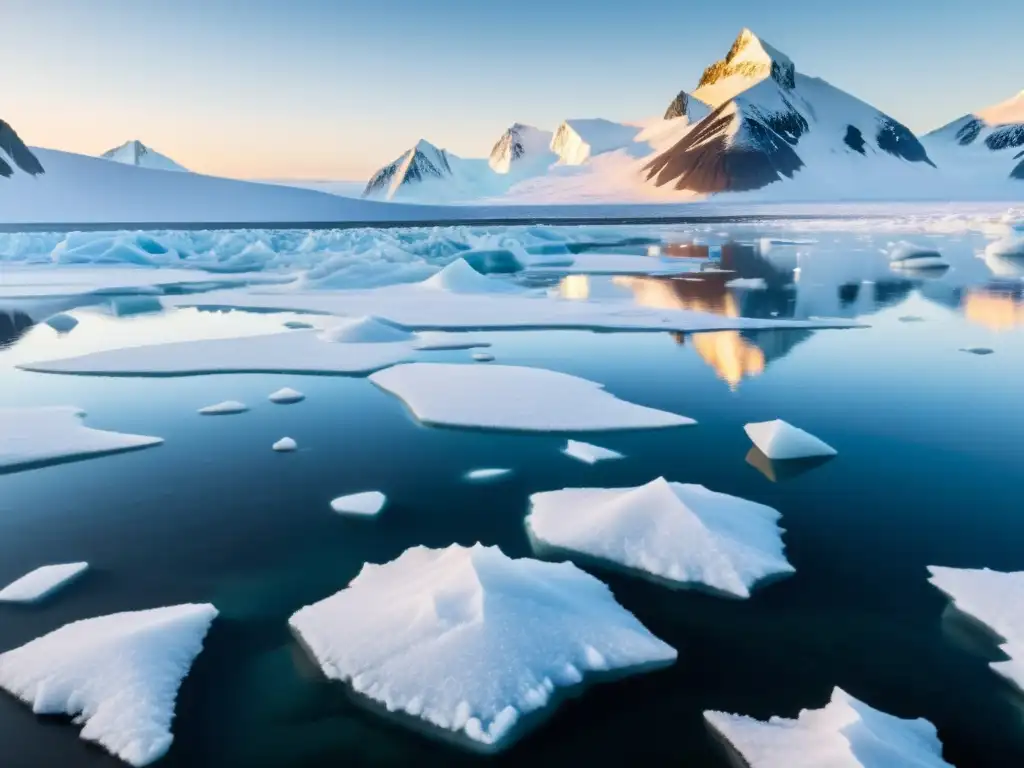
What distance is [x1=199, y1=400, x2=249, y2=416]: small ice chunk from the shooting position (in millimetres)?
6668

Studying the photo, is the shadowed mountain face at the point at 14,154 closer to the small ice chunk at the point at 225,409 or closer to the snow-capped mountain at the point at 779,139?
the small ice chunk at the point at 225,409

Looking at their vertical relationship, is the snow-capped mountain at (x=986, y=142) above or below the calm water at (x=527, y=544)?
above

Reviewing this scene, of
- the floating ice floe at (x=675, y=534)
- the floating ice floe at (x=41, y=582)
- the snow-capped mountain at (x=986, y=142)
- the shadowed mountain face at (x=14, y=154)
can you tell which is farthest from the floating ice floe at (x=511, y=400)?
the snow-capped mountain at (x=986, y=142)

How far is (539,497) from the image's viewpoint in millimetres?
4648

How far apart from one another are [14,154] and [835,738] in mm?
74800

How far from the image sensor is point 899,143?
151 m

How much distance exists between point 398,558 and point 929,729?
90.0 inches

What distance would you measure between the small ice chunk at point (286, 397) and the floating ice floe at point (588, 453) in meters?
Answer: 2.75

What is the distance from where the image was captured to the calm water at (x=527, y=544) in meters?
2.69

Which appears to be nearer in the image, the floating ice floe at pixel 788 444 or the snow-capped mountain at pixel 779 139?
the floating ice floe at pixel 788 444

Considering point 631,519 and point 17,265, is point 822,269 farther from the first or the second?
point 17,265

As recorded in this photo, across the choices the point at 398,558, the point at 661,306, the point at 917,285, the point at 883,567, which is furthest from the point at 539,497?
the point at 917,285

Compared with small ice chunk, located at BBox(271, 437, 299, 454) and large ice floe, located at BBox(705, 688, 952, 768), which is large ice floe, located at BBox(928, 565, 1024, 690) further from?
small ice chunk, located at BBox(271, 437, 299, 454)

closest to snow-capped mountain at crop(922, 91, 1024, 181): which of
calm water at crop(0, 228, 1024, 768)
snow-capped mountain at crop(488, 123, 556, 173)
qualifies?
snow-capped mountain at crop(488, 123, 556, 173)
